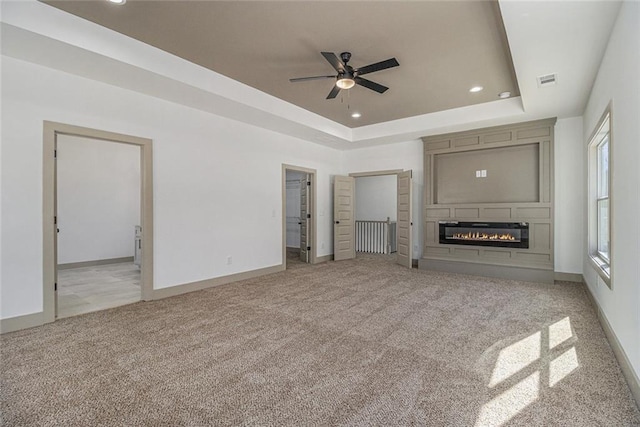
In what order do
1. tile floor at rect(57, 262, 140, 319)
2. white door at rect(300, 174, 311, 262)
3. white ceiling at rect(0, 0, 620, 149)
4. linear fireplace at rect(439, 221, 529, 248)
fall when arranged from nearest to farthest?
white ceiling at rect(0, 0, 620, 149), tile floor at rect(57, 262, 140, 319), linear fireplace at rect(439, 221, 529, 248), white door at rect(300, 174, 311, 262)

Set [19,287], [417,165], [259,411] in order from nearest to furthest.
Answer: [259,411] < [19,287] < [417,165]

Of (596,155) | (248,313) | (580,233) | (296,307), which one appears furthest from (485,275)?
(248,313)

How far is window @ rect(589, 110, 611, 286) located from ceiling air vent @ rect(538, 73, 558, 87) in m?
0.75

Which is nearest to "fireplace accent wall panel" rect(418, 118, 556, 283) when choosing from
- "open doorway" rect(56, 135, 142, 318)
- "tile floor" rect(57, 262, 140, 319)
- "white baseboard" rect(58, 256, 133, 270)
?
"tile floor" rect(57, 262, 140, 319)

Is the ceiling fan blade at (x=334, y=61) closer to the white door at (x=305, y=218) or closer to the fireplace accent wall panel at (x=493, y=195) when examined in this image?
the fireplace accent wall panel at (x=493, y=195)

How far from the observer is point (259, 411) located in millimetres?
1901

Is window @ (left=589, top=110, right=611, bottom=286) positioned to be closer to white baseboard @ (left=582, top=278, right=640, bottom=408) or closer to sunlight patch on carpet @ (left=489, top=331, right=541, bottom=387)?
white baseboard @ (left=582, top=278, right=640, bottom=408)

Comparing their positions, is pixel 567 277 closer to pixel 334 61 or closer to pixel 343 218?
pixel 343 218

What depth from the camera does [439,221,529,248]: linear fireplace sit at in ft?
18.1

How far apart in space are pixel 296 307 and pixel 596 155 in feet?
15.2

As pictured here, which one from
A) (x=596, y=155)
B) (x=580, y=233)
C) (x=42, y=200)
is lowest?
(x=580, y=233)

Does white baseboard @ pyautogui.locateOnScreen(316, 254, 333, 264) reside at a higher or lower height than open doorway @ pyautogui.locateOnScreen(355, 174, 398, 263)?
lower

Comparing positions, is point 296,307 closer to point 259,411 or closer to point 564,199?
point 259,411

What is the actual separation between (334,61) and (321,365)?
296 centimetres
